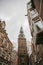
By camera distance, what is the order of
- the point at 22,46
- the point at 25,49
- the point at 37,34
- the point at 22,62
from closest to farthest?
the point at 37,34, the point at 22,62, the point at 25,49, the point at 22,46

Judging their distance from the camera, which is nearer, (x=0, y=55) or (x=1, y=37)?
(x=0, y=55)

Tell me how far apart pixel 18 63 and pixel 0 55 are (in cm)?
1772

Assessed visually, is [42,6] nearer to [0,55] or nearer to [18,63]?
[0,55]

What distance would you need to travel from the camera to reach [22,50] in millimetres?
40781

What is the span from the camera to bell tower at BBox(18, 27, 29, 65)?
115 ft

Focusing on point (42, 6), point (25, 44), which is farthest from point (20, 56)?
point (42, 6)

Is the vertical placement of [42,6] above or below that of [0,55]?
above

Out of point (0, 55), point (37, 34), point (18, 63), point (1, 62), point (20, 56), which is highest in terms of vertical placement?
point (37, 34)

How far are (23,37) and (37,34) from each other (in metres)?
42.5

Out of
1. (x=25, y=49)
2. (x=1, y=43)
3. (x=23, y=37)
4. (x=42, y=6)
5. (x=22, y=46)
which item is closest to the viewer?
(x=42, y=6)

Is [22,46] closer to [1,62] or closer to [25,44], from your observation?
[25,44]

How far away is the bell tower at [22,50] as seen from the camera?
3491 centimetres

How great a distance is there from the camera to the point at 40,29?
5.13 metres

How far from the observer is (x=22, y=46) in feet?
142
